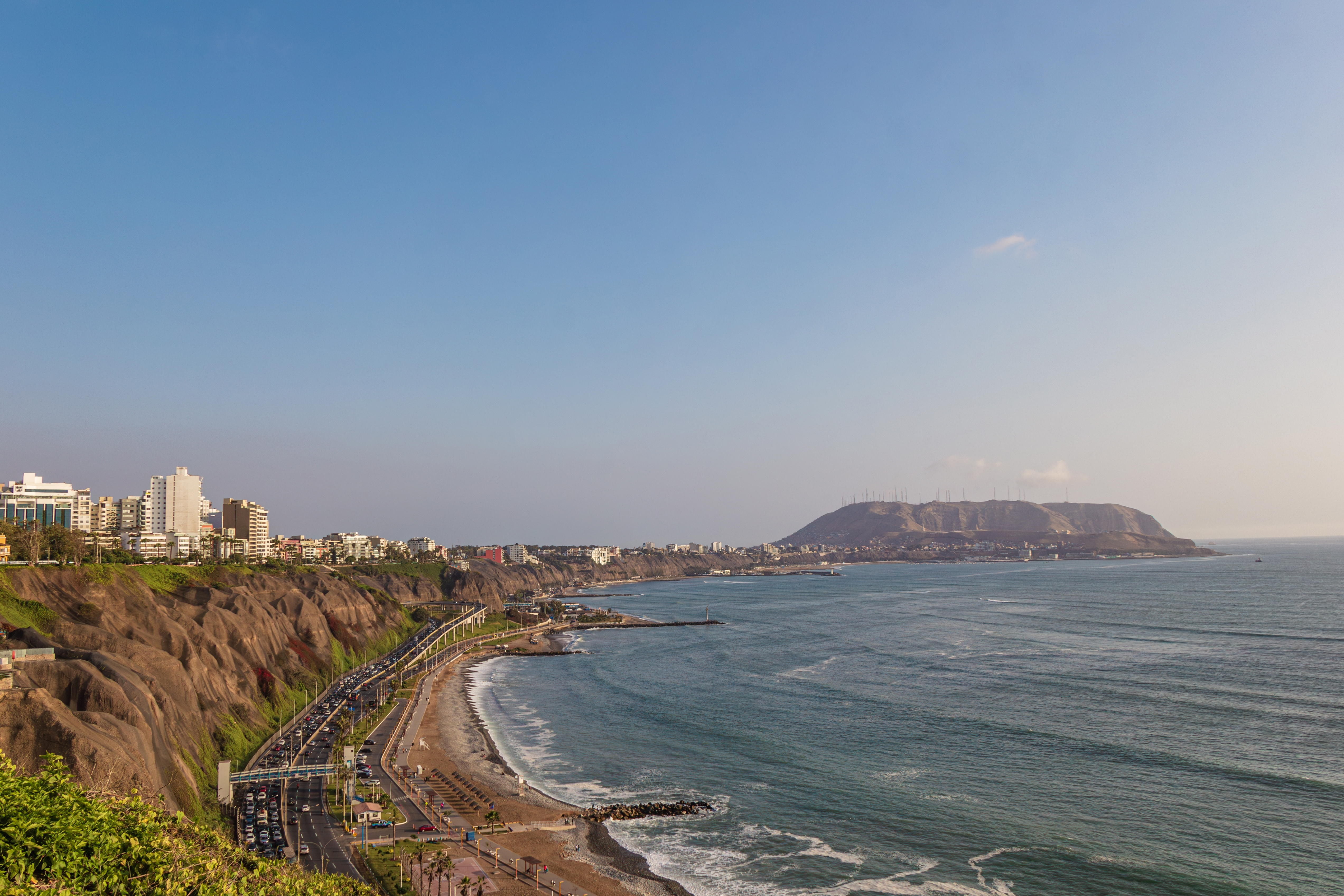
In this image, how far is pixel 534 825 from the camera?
52.6 metres

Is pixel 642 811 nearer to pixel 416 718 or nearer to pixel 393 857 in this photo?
pixel 393 857

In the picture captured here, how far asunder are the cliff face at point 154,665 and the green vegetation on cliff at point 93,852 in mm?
11910

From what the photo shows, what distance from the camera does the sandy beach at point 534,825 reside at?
44.1 m

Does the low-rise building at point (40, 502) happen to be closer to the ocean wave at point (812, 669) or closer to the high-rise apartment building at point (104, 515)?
the high-rise apartment building at point (104, 515)

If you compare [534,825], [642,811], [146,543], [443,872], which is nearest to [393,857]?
[443,872]

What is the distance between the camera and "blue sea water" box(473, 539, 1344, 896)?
4512 centimetres

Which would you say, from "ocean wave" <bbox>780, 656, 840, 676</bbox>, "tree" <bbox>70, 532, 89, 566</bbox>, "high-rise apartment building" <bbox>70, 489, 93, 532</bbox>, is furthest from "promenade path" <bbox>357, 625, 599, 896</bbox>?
"high-rise apartment building" <bbox>70, 489, 93, 532</bbox>

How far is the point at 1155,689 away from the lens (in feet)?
278

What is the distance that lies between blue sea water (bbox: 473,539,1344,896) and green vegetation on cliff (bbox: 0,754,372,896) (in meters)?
28.5

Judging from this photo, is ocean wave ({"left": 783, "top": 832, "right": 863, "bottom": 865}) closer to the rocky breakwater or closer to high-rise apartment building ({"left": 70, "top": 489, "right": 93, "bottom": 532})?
the rocky breakwater

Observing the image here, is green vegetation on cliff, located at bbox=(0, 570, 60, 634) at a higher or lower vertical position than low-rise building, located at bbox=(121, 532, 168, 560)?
lower

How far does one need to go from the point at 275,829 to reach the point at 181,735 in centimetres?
1158

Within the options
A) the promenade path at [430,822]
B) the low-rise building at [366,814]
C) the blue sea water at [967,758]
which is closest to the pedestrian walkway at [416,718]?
the promenade path at [430,822]

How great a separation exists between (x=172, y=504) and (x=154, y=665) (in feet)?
494
